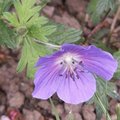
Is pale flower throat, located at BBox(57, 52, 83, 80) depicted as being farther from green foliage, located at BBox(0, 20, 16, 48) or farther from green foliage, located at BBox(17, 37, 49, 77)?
green foliage, located at BBox(0, 20, 16, 48)

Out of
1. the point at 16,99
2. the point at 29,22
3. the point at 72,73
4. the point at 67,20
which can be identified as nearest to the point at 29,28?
the point at 29,22

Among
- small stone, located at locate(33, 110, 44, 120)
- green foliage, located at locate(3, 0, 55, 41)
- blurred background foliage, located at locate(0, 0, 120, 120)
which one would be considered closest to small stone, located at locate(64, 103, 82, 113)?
small stone, located at locate(33, 110, 44, 120)

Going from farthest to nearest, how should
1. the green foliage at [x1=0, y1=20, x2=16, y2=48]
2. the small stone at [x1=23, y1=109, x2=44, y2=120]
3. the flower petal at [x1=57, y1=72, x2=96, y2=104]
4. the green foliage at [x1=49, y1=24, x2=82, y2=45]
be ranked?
the small stone at [x1=23, y1=109, x2=44, y2=120] → the green foliage at [x1=49, y1=24, x2=82, y2=45] → the green foliage at [x1=0, y1=20, x2=16, y2=48] → the flower petal at [x1=57, y1=72, x2=96, y2=104]

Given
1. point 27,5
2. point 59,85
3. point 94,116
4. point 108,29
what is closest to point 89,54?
point 59,85

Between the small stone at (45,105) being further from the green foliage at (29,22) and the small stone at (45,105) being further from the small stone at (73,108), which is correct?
the green foliage at (29,22)

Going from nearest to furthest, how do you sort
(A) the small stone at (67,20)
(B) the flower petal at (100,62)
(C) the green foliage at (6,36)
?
(B) the flower petal at (100,62)
(C) the green foliage at (6,36)
(A) the small stone at (67,20)

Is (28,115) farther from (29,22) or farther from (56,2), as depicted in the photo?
(56,2)

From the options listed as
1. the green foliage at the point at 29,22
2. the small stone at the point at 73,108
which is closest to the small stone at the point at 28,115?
the small stone at the point at 73,108
